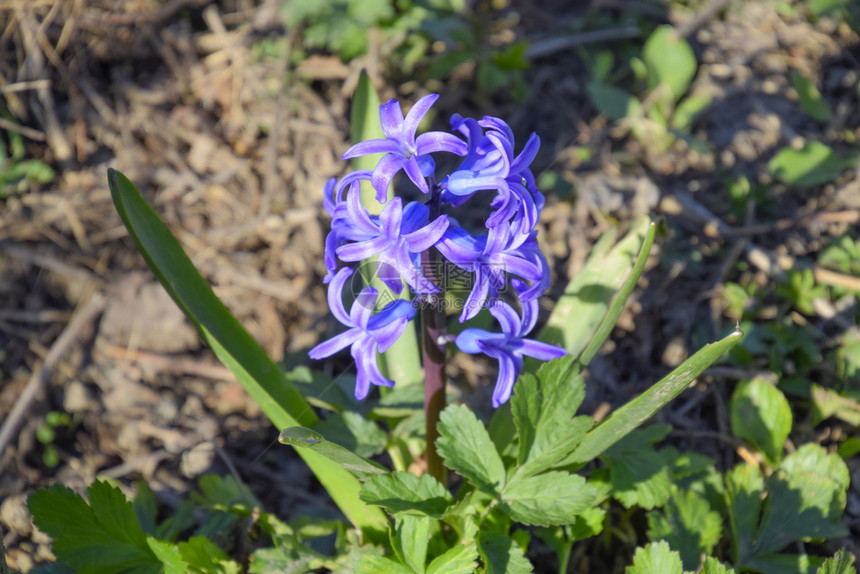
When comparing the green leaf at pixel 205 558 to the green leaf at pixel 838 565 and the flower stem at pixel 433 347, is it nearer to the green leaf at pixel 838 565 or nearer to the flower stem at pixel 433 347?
the flower stem at pixel 433 347

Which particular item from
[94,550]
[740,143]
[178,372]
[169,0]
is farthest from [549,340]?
[169,0]

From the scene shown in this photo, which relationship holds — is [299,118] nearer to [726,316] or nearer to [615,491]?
[726,316]

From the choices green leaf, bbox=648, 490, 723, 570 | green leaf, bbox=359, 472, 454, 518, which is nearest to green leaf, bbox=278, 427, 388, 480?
green leaf, bbox=359, 472, 454, 518

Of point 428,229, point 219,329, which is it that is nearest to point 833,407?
point 428,229

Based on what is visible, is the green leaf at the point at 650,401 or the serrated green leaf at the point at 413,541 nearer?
the green leaf at the point at 650,401

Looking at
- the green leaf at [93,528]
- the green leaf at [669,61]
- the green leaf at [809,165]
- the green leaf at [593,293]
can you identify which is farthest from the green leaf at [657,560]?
the green leaf at [669,61]

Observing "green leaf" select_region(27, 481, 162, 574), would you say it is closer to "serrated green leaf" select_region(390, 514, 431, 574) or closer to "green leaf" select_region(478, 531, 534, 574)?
"serrated green leaf" select_region(390, 514, 431, 574)

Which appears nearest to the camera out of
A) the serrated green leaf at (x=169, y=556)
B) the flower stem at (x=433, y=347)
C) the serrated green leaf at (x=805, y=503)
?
the flower stem at (x=433, y=347)
